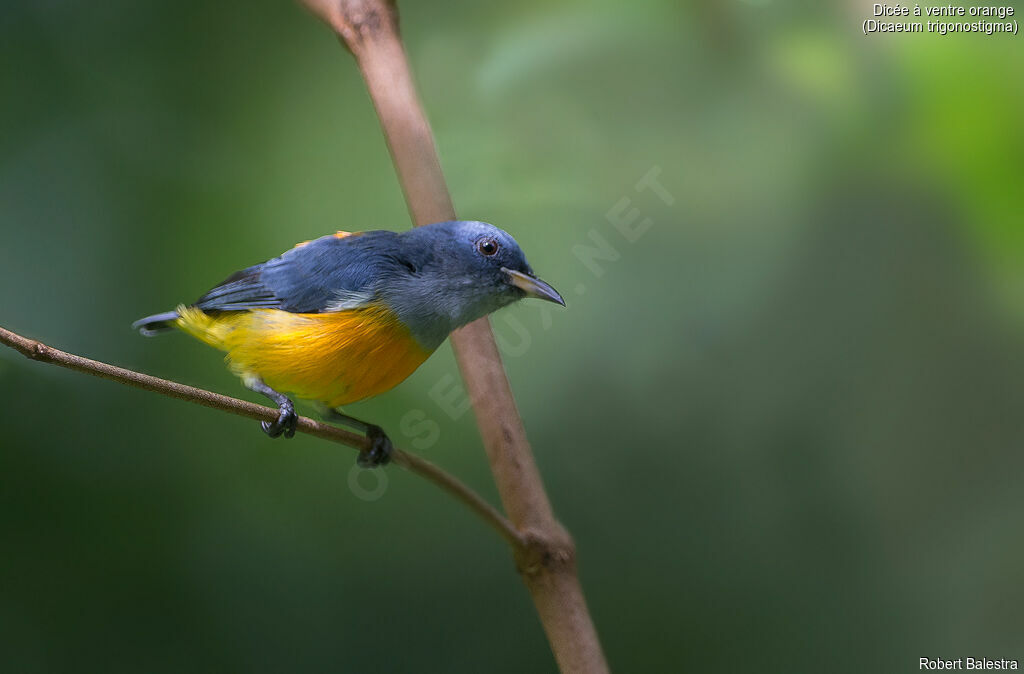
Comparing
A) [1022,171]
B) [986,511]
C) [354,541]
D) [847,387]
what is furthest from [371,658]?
[1022,171]

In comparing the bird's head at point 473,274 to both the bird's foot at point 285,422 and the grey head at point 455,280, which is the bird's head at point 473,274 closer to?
the grey head at point 455,280

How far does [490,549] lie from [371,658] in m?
0.33

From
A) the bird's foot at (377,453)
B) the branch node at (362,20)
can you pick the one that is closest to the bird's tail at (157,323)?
the bird's foot at (377,453)

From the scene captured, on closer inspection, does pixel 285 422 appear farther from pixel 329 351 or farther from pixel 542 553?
pixel 542 553

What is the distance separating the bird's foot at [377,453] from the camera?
139cm

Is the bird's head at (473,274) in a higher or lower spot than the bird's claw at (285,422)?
higher

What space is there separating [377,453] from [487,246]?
A: 0.41 metres

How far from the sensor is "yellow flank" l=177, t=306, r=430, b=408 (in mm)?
1287

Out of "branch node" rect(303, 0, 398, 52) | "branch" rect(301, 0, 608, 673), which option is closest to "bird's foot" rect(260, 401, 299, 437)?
"branch" rect(301, 0, 608, 673)

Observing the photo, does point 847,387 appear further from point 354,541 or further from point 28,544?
point 28,544

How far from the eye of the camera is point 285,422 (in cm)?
124

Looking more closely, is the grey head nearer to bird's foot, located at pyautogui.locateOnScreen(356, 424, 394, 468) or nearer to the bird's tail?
bird's foot, located at pyautogui.locateOnScreen(356, 424, 394, 468)

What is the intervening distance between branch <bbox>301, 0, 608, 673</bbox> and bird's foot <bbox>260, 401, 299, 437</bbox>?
0.26 m

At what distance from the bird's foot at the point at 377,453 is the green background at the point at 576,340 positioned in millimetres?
330
